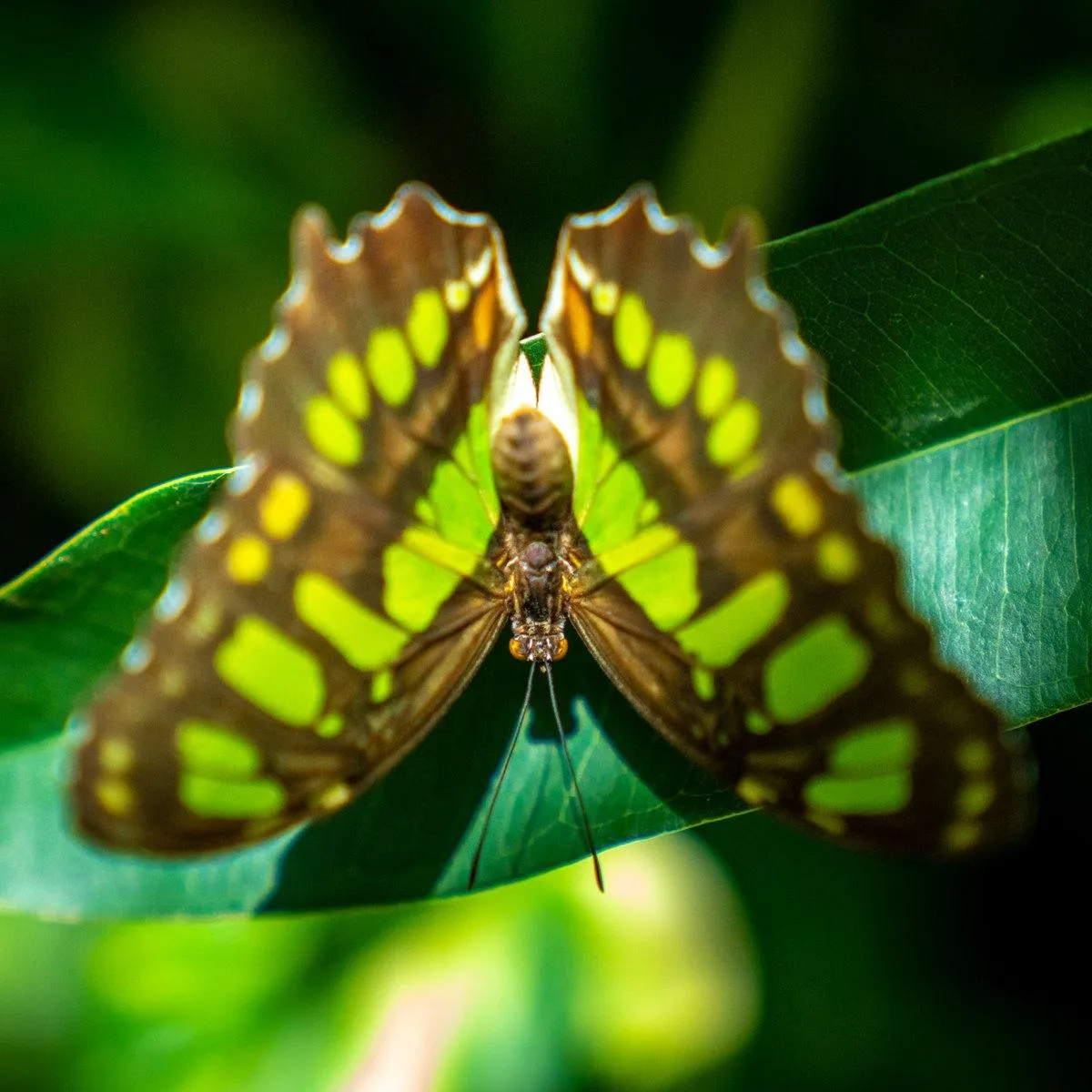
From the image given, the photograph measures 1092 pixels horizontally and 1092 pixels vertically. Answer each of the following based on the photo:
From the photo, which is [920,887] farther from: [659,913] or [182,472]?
[182,472]

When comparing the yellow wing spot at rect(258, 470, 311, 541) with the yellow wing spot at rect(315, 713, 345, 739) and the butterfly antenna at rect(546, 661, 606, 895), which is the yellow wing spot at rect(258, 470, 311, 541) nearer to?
the yellow wing spot at rect(315, 713, 345, 739)

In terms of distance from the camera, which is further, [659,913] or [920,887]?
[920,887]

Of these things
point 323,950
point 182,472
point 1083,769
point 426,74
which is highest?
point 426,74

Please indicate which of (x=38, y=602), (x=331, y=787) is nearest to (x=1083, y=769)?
(x=331, y=787)

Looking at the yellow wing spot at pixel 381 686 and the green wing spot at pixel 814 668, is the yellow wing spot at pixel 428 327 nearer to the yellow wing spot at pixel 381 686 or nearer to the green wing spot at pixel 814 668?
the yellow wing spot at pixel 381 686

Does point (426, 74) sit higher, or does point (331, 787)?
point (426, 74)

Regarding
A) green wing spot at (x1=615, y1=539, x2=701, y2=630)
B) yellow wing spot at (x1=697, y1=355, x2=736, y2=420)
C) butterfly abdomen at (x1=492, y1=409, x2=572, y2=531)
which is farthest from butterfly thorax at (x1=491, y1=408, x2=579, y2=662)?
yellow wing spot at (x1=697, y1=355, x2=736, y2=420)
